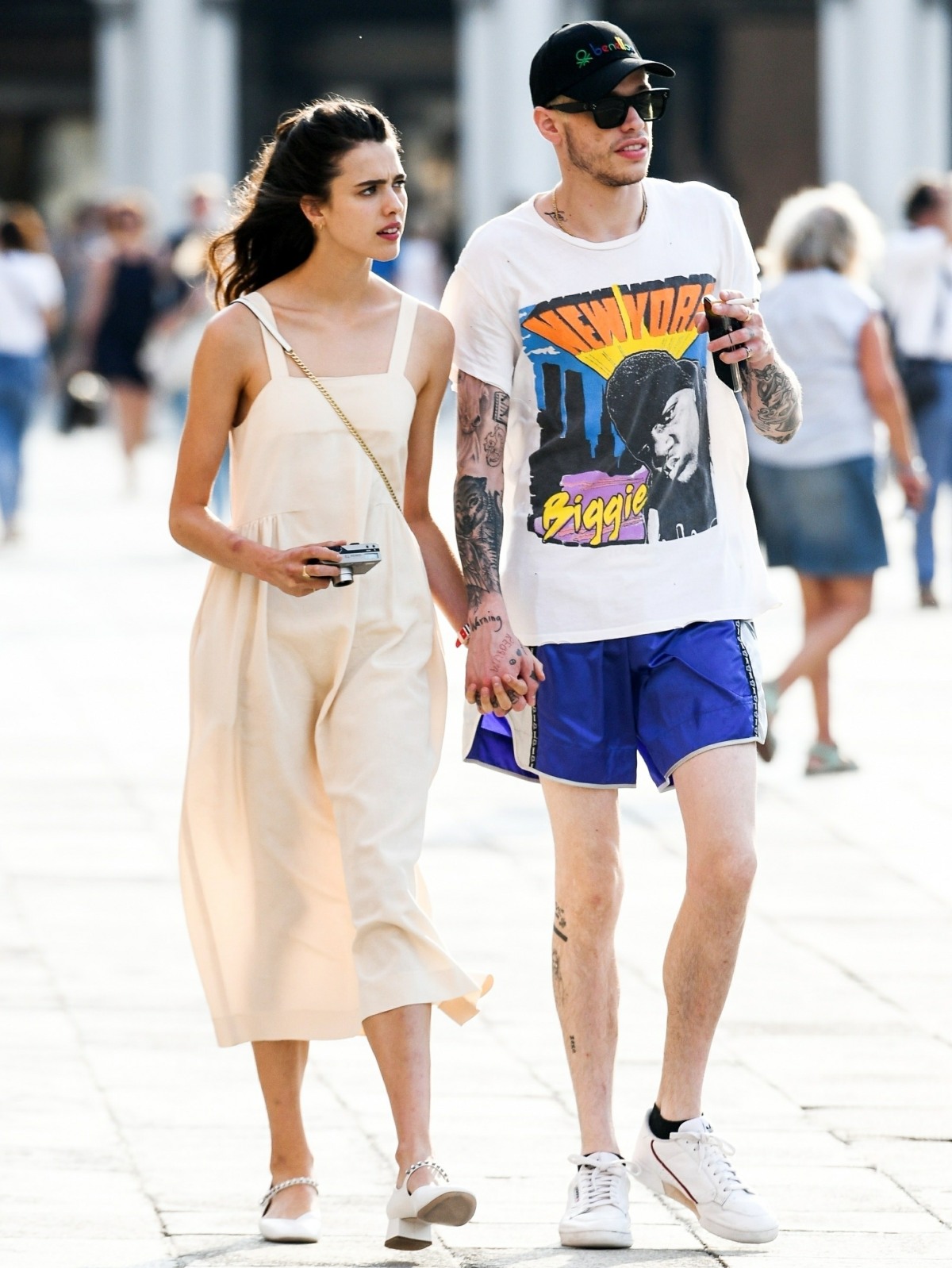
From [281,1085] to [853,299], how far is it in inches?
178

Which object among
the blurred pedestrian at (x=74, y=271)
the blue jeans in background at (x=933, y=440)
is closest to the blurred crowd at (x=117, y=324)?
the blurred pedestrian at (x=74, y=271)

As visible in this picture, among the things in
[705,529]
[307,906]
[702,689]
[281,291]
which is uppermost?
[281,291]

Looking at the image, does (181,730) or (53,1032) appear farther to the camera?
(181,730)

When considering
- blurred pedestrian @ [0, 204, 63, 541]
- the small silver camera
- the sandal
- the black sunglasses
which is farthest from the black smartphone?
blurred pedestrian @ [0, 204, 63, 541]

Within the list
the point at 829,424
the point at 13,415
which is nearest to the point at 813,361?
the point at 829,424

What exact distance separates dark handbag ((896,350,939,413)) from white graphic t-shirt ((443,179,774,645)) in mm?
7619

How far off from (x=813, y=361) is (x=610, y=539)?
4041 mm

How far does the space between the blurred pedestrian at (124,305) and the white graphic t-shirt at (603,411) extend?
12.3 m

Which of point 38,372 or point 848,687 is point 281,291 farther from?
point 38,372

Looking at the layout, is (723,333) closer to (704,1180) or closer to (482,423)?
(482,423)

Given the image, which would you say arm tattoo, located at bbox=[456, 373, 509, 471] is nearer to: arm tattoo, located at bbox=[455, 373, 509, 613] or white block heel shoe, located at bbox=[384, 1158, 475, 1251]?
arm tattoo, located at bbox=[455, 373, 509, 613]

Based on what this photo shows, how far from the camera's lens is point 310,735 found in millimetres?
3953

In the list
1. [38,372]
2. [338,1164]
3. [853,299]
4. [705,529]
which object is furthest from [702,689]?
[38,372]

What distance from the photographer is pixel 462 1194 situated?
366 centimetres
